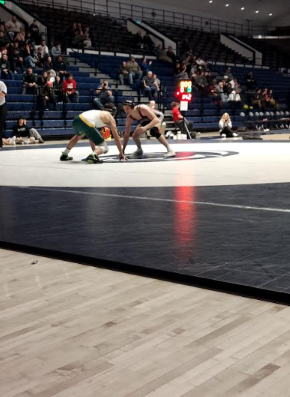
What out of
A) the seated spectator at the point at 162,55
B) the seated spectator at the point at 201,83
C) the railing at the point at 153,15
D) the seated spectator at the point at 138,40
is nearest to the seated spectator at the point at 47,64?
the railing at the point at 153,15

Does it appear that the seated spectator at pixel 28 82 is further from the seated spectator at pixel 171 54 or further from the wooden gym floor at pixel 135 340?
the wooden gym floor at pixel 135 340

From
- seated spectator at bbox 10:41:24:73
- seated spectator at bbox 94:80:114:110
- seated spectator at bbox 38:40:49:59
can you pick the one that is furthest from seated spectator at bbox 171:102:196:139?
seated spectator at bbox 10:41:24:73

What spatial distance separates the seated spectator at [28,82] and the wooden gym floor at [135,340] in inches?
537

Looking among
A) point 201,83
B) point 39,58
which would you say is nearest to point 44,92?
point 39,58

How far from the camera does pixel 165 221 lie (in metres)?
4.06

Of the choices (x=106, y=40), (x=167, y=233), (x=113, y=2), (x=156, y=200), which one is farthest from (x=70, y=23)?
(x=167, y=233)

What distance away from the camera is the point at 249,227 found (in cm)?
378

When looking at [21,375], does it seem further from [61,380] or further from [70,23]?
[70,23]

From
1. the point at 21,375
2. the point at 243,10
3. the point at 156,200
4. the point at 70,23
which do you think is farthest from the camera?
the point at 243,10

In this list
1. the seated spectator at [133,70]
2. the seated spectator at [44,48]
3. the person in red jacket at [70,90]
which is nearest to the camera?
the person in red jacket at [70,90]

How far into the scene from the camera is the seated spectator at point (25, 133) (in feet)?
47.8

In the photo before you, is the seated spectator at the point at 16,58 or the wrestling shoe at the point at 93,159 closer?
the wrestling shoe at the point at 93,159

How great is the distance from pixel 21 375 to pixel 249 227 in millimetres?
2280

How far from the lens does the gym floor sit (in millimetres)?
2826
